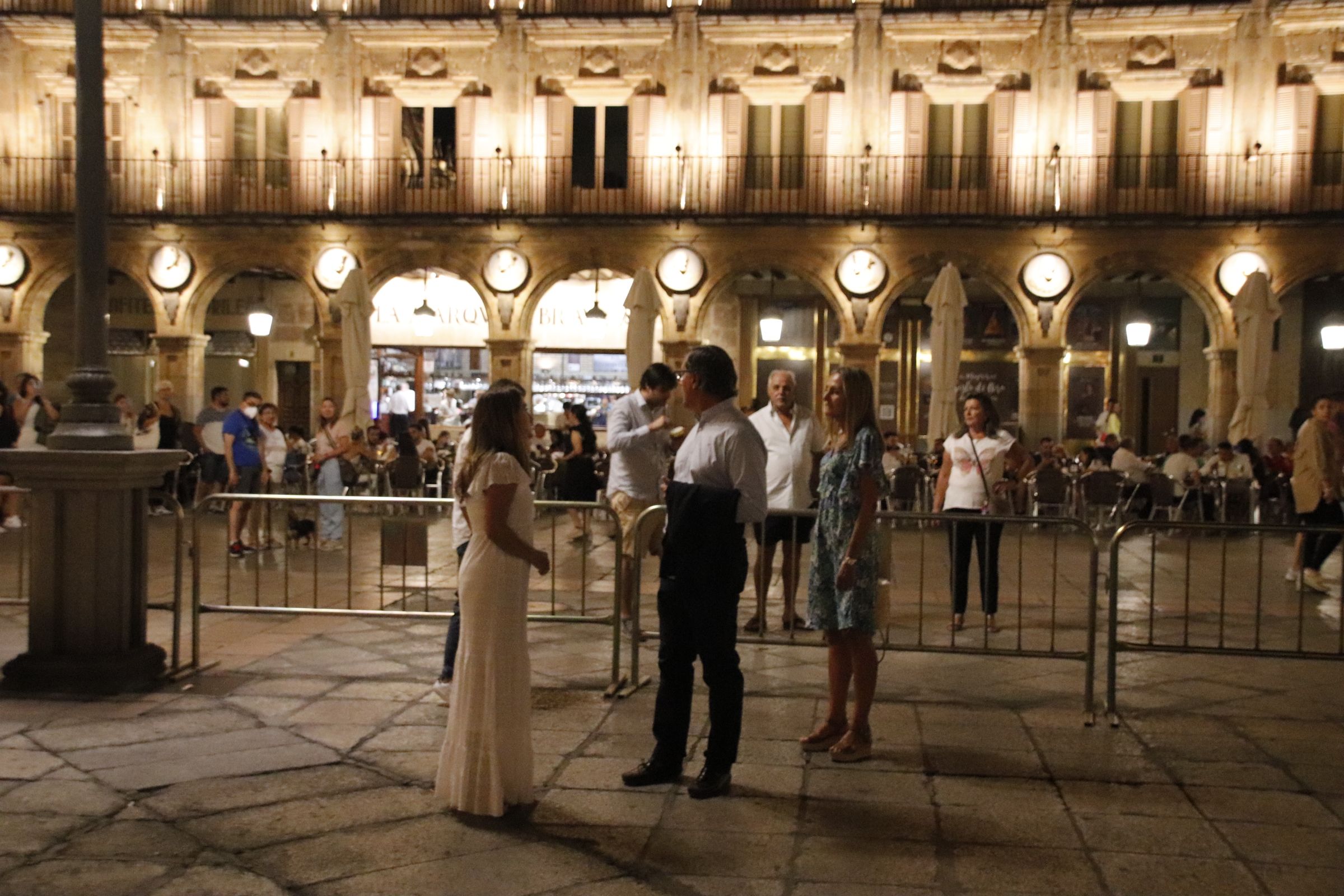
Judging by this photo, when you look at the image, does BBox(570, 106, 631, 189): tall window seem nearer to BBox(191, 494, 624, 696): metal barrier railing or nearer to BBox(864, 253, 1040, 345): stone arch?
BBox(864, 253, 1040, 345): stone arch

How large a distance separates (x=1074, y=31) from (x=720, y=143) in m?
5.96

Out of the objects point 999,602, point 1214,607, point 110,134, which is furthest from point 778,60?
point 1214,607

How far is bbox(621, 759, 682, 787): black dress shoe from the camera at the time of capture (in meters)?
A: 5.00

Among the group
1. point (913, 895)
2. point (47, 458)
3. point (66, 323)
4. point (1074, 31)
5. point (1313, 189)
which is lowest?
point (913, 895)

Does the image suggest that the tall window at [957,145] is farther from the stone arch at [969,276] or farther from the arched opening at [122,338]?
the arched opening at [122,338]

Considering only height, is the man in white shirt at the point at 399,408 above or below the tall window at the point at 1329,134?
below

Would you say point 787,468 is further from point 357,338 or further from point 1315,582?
point 357,338

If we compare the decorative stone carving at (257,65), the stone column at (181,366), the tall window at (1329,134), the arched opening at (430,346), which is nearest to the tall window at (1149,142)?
the tall window at (1329,134)

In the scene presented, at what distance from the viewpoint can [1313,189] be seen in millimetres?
20219

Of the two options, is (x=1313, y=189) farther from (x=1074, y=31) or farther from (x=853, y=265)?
(x=853, y=265)

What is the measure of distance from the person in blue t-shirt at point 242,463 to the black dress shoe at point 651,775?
764 centimetres

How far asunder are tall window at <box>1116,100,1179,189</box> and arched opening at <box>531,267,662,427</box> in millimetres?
8292

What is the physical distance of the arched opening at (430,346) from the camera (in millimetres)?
23438

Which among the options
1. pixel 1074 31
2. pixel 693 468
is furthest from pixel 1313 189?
pixel 693 468
